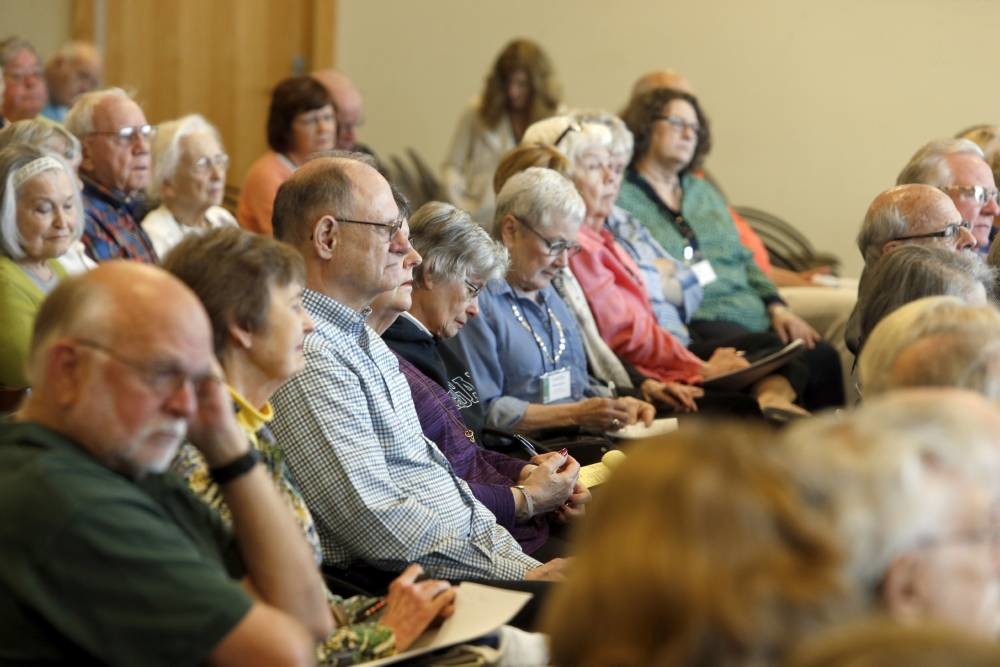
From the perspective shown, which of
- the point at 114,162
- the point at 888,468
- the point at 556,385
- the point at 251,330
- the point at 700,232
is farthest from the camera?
the point at 700,232

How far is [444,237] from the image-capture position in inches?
127

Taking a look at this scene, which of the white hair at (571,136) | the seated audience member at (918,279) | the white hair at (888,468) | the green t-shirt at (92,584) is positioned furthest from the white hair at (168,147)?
the white hair at (888,468)

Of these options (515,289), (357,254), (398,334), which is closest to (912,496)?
(357,254)

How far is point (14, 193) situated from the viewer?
3.63m

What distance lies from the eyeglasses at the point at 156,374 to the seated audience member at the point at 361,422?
0.77m

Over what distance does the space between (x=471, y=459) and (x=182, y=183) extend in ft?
7.18

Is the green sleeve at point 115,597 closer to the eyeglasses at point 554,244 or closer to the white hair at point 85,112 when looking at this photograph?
the eyeglasses at point 554,244

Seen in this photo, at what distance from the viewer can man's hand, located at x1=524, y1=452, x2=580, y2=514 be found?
3.01 metres

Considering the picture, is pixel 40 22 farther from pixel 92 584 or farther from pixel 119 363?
pixel 92 584

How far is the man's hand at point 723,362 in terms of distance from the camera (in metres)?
4.68

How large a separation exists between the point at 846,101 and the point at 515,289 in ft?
13.9

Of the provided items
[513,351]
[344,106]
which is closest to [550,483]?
[513,351]

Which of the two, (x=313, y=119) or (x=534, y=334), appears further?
(x=313, y=119)

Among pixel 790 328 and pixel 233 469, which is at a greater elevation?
pixel 233 469
